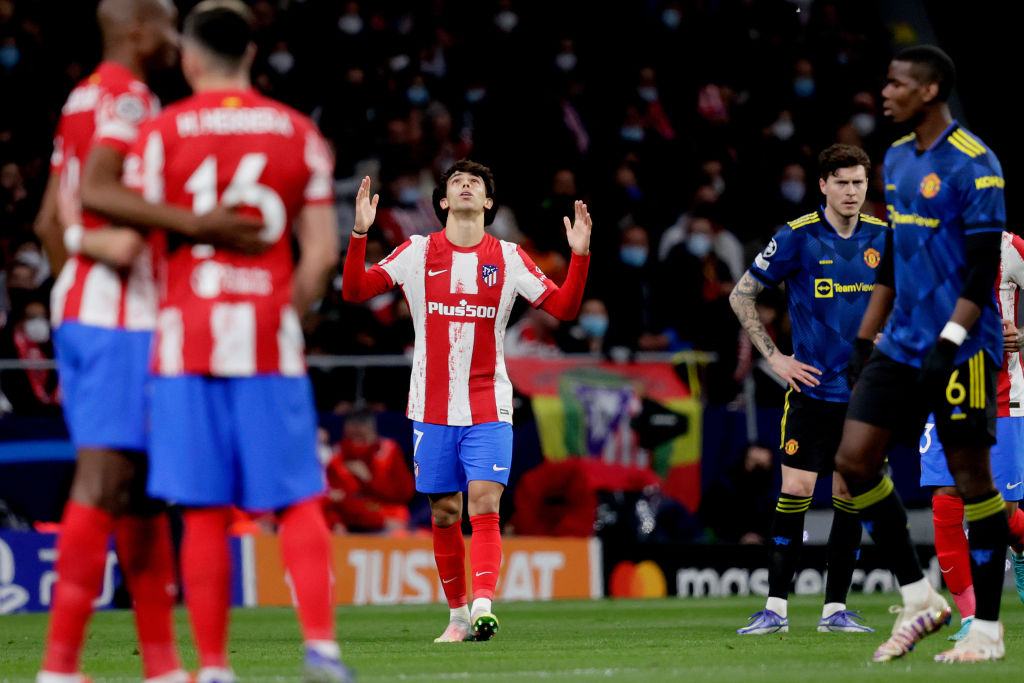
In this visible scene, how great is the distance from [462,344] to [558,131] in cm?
1076

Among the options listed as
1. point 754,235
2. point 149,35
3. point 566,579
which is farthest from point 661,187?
point 149,35

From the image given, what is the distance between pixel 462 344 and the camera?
8562 millimetres

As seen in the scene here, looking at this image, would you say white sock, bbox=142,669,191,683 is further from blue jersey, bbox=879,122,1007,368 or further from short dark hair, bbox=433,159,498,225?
short dark hair, bbox=433,159,498,225

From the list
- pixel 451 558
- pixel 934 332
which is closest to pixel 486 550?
pixel 451 558

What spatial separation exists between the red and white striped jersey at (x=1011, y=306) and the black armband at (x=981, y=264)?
233cm

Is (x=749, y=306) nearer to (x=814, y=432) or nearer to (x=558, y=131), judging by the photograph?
(x=814, y=432)

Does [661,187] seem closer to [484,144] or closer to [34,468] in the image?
[484,144]

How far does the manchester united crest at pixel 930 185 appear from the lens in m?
6.21

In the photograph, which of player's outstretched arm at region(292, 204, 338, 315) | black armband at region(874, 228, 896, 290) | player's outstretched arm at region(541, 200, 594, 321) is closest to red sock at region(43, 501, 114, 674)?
player's outstretched arm at region(292, 204, 338, 315)

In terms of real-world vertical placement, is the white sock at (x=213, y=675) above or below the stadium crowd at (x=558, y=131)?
below

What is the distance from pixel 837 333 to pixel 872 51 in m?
15.1

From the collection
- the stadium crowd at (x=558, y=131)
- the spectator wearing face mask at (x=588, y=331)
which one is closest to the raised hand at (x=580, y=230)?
the stadium crowd at (x=558, y=131)

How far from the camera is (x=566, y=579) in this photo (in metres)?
13.6

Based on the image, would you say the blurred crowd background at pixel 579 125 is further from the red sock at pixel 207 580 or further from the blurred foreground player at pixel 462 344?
the red sock at pixel 207 580
